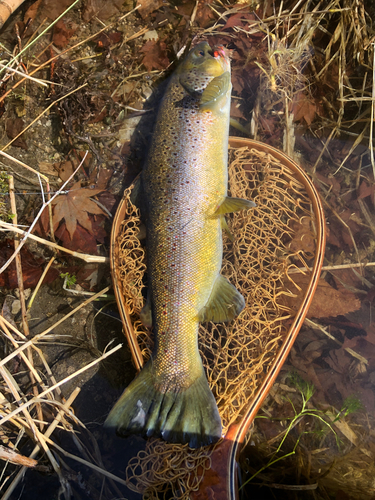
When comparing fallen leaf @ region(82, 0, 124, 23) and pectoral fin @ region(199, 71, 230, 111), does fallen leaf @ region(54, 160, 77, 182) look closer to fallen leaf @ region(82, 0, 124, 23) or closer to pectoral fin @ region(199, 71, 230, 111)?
pectoral fin @ region(199, 71, 230, 111)

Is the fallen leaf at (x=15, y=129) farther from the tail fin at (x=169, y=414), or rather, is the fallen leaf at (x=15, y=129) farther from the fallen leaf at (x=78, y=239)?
the tail fin at (x=169, y=414)

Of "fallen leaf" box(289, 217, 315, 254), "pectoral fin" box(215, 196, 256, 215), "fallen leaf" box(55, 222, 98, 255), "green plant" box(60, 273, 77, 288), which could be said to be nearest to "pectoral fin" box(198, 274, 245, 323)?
"pectoral fin" box(215, 196, 256, 215)

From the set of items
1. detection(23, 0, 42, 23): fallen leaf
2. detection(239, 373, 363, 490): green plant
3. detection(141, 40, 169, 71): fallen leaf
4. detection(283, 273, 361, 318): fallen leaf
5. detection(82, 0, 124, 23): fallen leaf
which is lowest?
detection(239, 373, 363, 490): green plant

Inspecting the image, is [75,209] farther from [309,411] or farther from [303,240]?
[309,411]

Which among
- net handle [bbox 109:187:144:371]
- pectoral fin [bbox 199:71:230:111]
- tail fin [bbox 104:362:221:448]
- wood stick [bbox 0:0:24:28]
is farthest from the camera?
wood stick [bbox 0:0:24:28]

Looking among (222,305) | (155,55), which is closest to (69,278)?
(222,305)

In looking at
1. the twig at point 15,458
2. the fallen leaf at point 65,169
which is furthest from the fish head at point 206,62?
the twig at point 15,458
